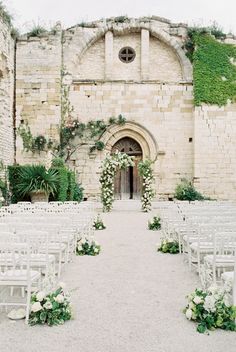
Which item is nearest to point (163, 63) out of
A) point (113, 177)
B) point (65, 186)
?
point (113, 177)

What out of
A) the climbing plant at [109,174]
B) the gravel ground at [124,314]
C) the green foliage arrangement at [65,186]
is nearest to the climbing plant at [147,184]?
the climbing plant at [109,174]

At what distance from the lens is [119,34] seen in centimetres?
2066

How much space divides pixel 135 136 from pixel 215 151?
142 inches

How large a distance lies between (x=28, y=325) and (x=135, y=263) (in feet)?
10.3

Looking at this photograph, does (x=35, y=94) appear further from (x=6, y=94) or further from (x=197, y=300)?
(x=197, y=300)

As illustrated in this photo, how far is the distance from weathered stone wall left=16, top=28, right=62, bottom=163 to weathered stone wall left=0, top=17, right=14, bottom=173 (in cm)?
39

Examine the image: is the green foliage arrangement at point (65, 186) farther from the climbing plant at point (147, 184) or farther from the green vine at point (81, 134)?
the climbing plant at point (147, 184)

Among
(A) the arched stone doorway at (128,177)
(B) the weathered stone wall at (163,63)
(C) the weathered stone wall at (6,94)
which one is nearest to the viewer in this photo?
(C) the weathered stone wall at (6,94)

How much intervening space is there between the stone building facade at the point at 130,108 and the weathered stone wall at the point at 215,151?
0.04 metres

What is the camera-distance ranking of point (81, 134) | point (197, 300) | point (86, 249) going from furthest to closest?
point (81, 134)
point (86, 249)
point (197, 300)

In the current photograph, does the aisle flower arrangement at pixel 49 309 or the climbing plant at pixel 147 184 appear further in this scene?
the climbing plant at pixel 147 184

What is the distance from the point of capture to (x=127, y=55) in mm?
20703

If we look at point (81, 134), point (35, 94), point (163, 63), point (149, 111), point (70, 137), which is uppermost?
point (163, 63)

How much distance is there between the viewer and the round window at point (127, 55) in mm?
20703
